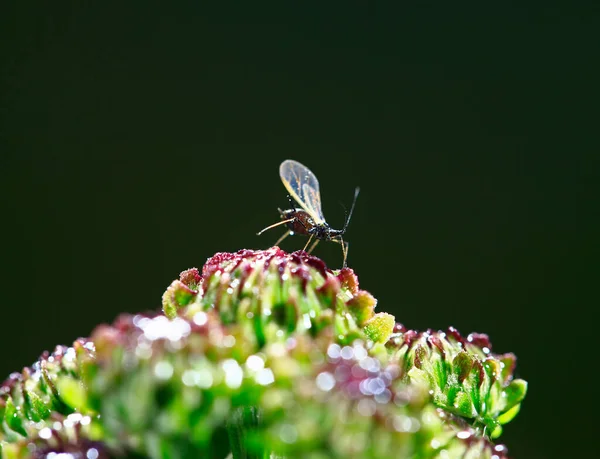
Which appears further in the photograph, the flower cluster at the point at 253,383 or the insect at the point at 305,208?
the insect at the point at 305,208

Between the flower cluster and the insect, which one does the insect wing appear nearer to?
the insect

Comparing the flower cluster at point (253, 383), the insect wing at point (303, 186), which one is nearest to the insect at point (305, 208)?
the insect wing at point (303, 186)

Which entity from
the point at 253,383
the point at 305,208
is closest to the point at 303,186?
the point at 305,208

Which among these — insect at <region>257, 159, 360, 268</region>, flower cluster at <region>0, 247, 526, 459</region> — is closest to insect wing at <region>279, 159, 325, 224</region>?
insect at <region>257, 159, 360, 268</region>

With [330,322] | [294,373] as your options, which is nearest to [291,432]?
[294,373]

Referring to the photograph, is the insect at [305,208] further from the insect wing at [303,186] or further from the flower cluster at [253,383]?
the flower cluster at [253,383]

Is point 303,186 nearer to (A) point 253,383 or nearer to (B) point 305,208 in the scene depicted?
(B) point 305,208

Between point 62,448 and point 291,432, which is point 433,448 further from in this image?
point 62,448
